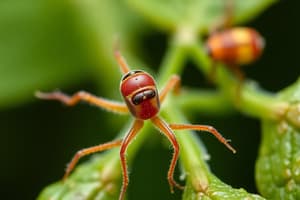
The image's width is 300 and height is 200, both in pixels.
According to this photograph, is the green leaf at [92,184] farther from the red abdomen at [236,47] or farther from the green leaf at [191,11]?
the green leaf at [191,11]

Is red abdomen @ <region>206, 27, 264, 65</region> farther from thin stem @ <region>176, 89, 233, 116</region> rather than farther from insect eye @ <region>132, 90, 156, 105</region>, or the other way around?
insect eye @ <region>132, 90, 156, 105</region>

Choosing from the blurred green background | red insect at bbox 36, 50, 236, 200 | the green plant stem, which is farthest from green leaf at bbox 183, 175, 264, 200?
the blurred green background

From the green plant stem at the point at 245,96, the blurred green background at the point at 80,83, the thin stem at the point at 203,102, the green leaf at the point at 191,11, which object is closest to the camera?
the green plant stem at the point at 245,96

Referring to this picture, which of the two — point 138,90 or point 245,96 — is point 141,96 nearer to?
point 138,90

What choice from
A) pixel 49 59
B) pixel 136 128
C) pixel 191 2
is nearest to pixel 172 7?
pixel 191 2

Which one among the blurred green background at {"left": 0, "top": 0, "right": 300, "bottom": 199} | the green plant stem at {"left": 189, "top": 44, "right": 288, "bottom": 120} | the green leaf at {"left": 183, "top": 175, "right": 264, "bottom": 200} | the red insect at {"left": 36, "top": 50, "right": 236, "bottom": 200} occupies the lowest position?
the blurred green background at {"left": 0, "top": 0, "right": 300, "bottom": 199}

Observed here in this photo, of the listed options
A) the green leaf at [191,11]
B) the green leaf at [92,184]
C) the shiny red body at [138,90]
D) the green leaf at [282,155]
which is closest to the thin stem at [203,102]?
the green leaf at [191,11]

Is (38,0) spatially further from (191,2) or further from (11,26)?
(191,2)
